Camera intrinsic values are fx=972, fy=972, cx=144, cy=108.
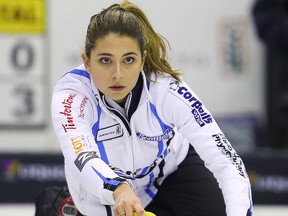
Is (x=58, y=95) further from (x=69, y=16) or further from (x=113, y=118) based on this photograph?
(x=69, y=16)

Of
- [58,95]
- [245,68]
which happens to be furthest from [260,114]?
[58,95]

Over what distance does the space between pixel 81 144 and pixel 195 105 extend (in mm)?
436

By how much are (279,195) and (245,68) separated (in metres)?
0.97

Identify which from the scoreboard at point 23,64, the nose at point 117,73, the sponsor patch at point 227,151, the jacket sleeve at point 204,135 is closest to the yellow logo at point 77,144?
the nose at point 117,73

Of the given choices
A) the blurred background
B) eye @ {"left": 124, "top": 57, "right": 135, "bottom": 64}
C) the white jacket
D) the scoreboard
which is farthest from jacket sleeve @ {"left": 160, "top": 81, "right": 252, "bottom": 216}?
the scoreboard

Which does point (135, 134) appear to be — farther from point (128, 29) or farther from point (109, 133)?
point (128, 29)

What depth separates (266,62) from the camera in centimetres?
672

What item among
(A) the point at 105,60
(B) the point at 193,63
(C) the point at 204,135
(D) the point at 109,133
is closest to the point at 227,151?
(C) the point at 204,135

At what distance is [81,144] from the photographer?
3.17 m

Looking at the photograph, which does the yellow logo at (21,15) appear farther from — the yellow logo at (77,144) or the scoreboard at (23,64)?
the yellow logo at (77,144)

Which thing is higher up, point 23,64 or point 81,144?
point 23,64

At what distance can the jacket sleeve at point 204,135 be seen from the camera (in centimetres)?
327

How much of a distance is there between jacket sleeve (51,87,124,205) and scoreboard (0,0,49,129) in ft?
10.6

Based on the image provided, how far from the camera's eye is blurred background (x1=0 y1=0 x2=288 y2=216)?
659 centimetres
